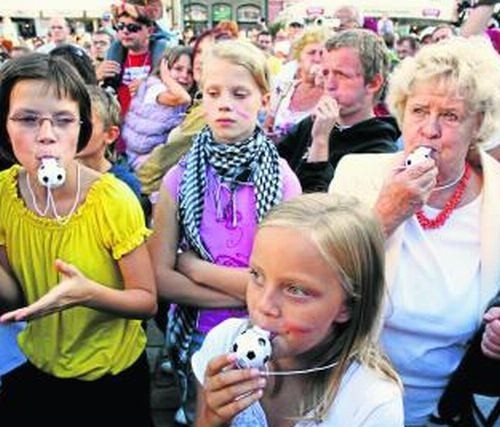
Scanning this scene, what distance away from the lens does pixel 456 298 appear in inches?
68.5

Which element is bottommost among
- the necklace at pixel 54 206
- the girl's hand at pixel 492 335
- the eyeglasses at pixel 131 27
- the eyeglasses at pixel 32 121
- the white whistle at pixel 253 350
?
the girl's hand at pixel 492 335

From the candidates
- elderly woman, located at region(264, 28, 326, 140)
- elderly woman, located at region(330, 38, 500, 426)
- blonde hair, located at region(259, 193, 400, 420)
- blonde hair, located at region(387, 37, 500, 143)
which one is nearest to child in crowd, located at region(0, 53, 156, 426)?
blonde hair, located at region(259, 193, 400, 420)

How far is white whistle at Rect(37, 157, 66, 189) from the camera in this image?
1579 millimetres

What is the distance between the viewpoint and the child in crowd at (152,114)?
3877 millimetres

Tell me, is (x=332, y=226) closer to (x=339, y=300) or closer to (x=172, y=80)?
(x=339, y=300)

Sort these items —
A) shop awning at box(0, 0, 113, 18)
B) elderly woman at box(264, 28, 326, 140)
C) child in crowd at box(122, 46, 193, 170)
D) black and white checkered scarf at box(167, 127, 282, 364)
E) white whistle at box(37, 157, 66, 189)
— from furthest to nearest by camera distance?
1. shop awning at box(0, 0, 113, 18)
2. child in crowd at box(122, 46, 193, 170)
3. elderly woman at box(264, 28, 326, 140)
4. black and white checkered scarf at box(167, 127, 282, 364)
5. white whistle at box(37, 157, 66, 189)

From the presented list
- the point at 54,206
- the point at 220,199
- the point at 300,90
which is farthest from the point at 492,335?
the point at 300,90

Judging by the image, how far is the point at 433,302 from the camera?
1.74 m

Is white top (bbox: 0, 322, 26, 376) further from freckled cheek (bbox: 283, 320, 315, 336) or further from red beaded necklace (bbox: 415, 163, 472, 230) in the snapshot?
red beaded necklace (bbox: 415, 163, 472, 230)

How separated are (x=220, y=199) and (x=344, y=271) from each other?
77cm

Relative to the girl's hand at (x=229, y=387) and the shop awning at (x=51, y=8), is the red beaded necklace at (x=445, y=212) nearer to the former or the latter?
the girl's hand at (x=229, y=387)

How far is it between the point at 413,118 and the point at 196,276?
2.72 ft

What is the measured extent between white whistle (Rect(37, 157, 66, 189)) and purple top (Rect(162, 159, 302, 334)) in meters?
0.45

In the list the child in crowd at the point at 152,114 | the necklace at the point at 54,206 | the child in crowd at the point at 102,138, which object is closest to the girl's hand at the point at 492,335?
the necklace at the point at 54,206
